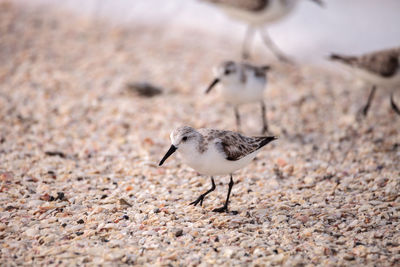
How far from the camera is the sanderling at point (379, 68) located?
674 cm

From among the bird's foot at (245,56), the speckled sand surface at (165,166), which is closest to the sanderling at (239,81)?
the speckled sand surface at (165,166)

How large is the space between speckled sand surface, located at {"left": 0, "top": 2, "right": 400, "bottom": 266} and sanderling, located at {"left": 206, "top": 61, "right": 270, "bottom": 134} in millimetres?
673

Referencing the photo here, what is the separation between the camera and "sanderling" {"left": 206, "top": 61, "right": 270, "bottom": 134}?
20.8ft

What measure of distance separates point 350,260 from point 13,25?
909 centimetres

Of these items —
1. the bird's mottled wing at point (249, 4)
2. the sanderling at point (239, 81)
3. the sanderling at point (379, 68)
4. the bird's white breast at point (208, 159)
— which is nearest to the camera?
the bird's white breast at point (208, 159)

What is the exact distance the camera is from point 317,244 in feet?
12.9

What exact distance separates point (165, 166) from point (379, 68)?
12.0ft

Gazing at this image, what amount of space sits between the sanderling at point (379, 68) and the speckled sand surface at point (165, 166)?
1.74 feet

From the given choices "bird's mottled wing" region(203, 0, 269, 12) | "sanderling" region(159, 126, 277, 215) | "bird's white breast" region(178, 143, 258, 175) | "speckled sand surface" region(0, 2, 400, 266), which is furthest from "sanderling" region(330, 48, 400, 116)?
"bird's white breast" region(178, 143, 258, 175)

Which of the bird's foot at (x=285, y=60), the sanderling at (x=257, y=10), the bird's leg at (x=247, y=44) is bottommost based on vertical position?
the bird's foot at (x=285, y=60)

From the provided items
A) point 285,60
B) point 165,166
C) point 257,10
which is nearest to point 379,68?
point 285,60

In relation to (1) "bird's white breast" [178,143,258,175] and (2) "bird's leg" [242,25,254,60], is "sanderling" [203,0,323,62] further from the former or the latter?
(1) "bird's white breast" [178,143,258,175]

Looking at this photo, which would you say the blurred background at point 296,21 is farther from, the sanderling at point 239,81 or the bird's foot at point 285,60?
the sanderling at point 239,81

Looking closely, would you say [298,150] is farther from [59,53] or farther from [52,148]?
[59,53]
